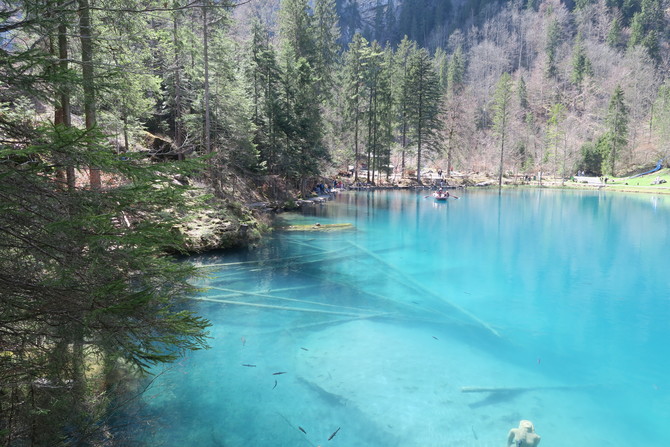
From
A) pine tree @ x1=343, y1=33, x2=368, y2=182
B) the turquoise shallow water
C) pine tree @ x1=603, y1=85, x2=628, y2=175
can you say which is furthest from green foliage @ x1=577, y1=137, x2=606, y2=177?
the turquoise shallow water

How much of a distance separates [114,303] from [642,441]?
812 cm

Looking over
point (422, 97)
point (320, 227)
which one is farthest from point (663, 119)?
point (320, 227)

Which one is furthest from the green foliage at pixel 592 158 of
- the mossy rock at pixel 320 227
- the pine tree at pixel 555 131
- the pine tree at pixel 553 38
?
the mossy rock at pixel 320 227

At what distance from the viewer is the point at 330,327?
1019cm

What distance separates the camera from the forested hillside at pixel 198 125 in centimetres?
315

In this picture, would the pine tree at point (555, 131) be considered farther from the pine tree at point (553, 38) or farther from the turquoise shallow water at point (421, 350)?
the turquoise shallow water at point (421, 350)

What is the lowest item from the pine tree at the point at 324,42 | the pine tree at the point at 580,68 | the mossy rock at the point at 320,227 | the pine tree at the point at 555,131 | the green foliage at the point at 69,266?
the mossy rock at the point at 320,227

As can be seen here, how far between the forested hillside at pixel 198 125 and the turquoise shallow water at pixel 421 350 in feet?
4.98

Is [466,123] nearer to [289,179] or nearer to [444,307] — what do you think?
[289,179]

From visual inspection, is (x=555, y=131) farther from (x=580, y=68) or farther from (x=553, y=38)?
(x=553, y=38)

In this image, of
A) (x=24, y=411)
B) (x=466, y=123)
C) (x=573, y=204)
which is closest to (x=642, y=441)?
(x=24, y=411)

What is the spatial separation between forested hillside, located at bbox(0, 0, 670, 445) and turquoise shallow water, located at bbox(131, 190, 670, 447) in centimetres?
152

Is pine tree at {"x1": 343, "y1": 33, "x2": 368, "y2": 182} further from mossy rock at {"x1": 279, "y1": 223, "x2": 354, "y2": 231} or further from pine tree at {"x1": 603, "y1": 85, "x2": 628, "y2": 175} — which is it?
pine tree at {"x1": 603, "y1": 85, "x2": 628, "y2": 175}

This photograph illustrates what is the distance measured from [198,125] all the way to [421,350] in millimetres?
18593
